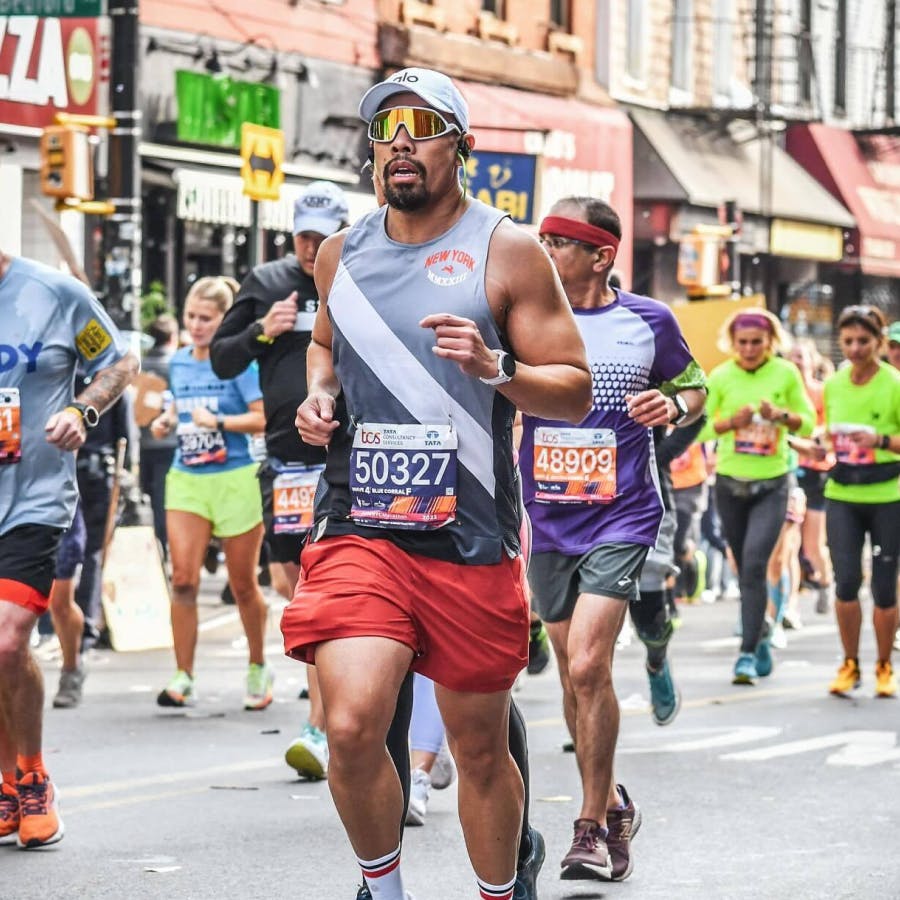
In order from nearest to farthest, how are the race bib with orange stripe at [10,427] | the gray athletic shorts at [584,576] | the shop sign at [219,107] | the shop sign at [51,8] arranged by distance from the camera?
1. the race bib with orange stripe at [10,427]
2. the gray athletic shorts at [584,576]
3. the shop sign at [51,8]
4. the shop sign at [219,107]

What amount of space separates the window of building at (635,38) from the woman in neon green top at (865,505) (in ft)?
69.5

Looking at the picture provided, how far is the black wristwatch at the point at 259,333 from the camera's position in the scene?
32.1 ft

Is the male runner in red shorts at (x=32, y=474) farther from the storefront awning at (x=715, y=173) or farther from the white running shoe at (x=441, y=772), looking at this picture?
the storefront awning at (x=715, y=173)

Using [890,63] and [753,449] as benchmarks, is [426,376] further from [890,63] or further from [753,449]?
[890,63]

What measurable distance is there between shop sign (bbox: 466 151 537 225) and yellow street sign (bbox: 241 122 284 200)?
5.82ft

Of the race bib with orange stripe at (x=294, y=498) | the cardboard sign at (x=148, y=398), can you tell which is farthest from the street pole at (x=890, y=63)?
the race bib with orange stripe at (x=294, y=498)

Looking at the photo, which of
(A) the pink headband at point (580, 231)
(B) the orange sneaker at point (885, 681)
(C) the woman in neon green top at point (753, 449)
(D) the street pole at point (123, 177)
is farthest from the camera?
(D) the street pole at point (123, 177)

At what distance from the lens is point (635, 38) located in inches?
1325

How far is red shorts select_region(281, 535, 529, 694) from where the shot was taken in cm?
574

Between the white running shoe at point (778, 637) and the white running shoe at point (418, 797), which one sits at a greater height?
the white running shoe at point (418, 797)

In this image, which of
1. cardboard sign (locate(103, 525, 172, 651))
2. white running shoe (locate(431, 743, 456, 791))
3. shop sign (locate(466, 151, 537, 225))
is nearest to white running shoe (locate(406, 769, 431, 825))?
white running shoe (locate(431, 743, 456, 791))

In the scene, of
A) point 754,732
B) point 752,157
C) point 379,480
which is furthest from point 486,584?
point 752,157

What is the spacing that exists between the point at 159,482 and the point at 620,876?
373 inches

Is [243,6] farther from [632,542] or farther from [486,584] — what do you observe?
[486,584]
